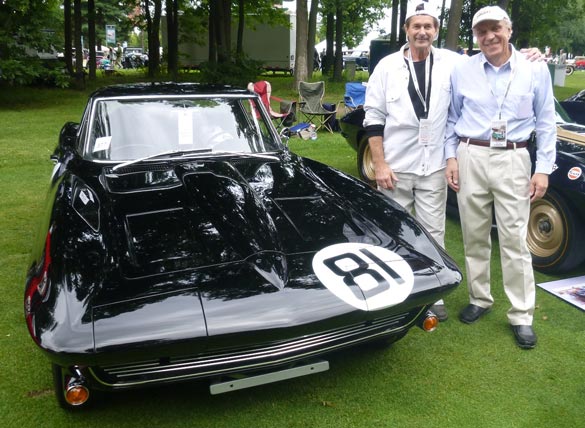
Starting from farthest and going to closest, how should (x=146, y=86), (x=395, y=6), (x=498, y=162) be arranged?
(x=395, y=6)
(x=146, y=86)
(x=498, y=162)

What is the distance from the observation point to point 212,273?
219 centimetres

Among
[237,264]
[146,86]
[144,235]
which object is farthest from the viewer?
[146,86]

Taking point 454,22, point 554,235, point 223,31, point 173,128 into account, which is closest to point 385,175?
point 173,128

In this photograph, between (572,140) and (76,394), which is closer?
(76,394)

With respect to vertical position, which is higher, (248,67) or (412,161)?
(248,67)

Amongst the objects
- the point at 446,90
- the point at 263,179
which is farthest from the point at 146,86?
the point at 446,90

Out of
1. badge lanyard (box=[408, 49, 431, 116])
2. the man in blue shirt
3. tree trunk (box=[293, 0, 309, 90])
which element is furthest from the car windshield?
tree trunk (box=[293, 0, 309, 90])

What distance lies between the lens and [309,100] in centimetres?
1160

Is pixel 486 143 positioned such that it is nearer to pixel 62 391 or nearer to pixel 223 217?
pixel 223 217

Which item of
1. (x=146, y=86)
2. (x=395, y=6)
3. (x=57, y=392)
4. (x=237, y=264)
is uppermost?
(x=395, y=6)

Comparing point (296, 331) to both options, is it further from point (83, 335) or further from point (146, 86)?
point (146, 86)

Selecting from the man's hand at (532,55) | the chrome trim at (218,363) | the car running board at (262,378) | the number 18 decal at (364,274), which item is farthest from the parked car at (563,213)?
the car running board at (262,378)

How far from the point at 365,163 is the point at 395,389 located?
14.1ft

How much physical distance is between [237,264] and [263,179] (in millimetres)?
1010
